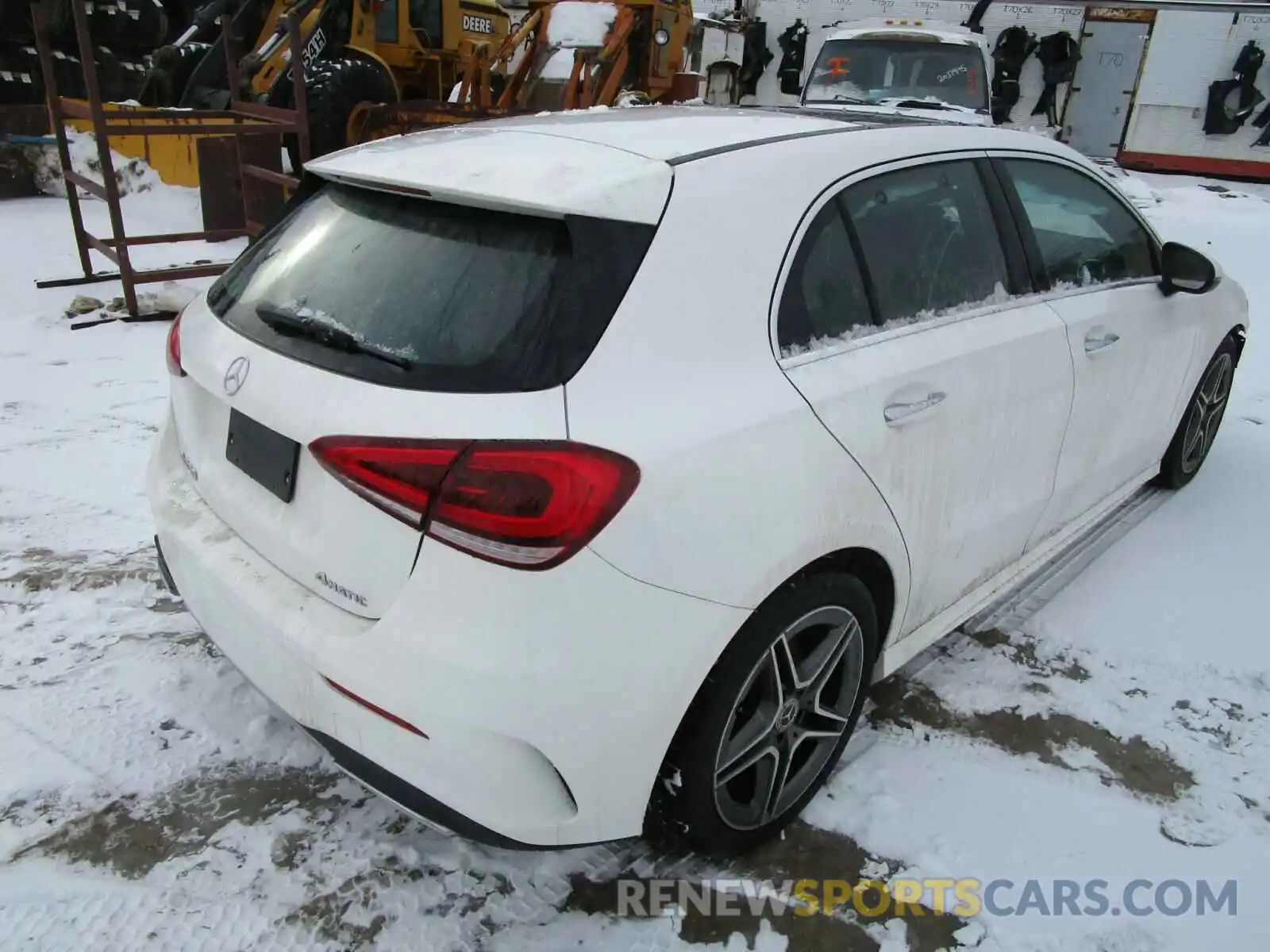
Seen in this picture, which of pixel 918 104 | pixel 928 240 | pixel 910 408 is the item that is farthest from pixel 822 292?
pixel 918 104

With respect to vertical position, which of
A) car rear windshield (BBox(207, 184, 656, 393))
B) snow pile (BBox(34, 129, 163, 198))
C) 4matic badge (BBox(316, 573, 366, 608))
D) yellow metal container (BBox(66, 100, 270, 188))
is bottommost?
snow pile (BBox(34, 129, 163, 198))

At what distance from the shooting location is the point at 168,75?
9.96 meters

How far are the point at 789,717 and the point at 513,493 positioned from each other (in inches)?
39.8

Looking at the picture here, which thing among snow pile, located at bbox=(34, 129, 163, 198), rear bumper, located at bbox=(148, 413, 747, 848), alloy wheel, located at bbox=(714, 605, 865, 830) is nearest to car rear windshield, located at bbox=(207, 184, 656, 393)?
rear bumper, located at bbox=(148, 413, 747, 848)

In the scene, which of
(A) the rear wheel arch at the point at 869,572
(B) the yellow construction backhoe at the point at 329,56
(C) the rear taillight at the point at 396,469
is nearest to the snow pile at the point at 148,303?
(B) the yellow construction backhoe at the point at 329,56

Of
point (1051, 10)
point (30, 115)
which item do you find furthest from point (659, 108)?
point (1051, 10)

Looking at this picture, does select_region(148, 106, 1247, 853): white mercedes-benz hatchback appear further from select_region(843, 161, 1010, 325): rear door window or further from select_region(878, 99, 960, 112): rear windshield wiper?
select_region(878, 99, 960, 112): rear windshield wiper

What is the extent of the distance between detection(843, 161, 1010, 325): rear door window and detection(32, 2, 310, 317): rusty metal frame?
4.81 meters

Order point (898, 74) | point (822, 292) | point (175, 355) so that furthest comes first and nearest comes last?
1. point (898, 74)
2. point (175, 355)
3. point (822, 292)

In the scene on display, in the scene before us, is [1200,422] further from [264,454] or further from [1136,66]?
[1136,66]

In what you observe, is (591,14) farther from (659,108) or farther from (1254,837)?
(1254,837)

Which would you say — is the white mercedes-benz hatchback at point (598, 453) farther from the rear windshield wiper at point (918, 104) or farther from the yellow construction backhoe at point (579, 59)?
the yellow construction backhoe at point (579, 59)

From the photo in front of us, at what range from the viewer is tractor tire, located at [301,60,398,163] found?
30.1 ft

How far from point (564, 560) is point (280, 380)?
0.78 m
